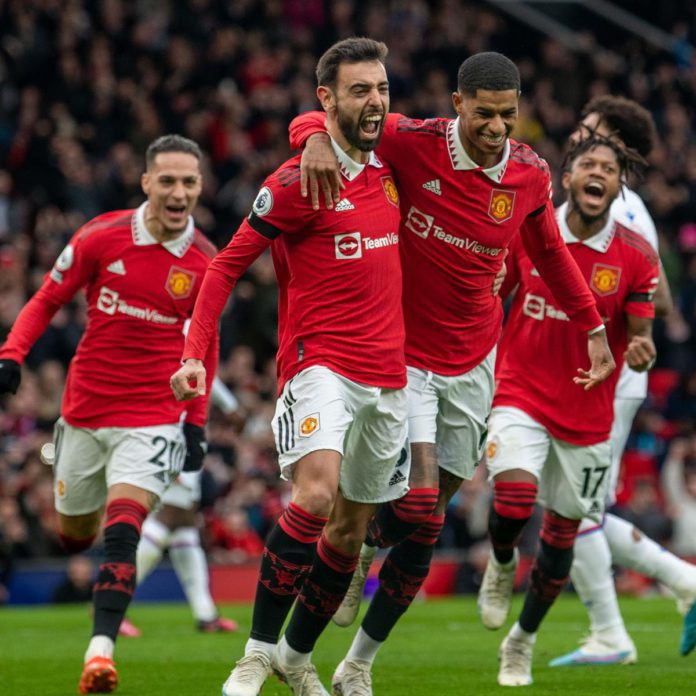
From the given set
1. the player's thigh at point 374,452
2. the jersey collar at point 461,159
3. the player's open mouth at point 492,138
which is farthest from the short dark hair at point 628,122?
the player's thigh at point 374,452

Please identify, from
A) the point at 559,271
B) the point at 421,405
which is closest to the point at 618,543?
the point at 559,271

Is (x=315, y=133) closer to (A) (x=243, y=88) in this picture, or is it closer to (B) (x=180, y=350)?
(B) (x=180, y=350)

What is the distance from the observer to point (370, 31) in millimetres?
23375

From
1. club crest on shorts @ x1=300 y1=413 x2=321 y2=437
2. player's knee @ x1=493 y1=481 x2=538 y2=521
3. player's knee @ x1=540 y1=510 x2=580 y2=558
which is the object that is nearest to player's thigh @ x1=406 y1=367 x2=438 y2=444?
club crest on shorts @ x1=300 y1=413 x2=321 y2=437

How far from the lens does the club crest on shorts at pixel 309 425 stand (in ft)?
20.5

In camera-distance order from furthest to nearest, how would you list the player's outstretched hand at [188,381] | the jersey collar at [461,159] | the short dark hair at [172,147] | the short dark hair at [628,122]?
1. the short dark hair at [628,122]
2. the short dark hair at [172,147]
3. the jersey collar at [461,159]
4. the player's outstretched hand at [188,381]

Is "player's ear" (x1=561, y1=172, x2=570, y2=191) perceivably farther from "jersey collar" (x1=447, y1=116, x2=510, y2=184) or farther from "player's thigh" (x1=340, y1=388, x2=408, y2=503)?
"player's thigh" (x1=340, y1=388, x2=408, y2=503)

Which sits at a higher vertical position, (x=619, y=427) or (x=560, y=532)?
(x=619, y=427)

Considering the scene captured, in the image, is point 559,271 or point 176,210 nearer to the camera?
point 559,271

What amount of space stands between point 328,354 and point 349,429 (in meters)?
0.35

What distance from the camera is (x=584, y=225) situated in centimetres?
834

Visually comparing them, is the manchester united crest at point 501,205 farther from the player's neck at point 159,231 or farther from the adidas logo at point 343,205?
the player's neck at point 159,231

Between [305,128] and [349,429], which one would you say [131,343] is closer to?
[305,128]

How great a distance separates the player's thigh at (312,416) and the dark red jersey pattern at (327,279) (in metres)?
0.07
